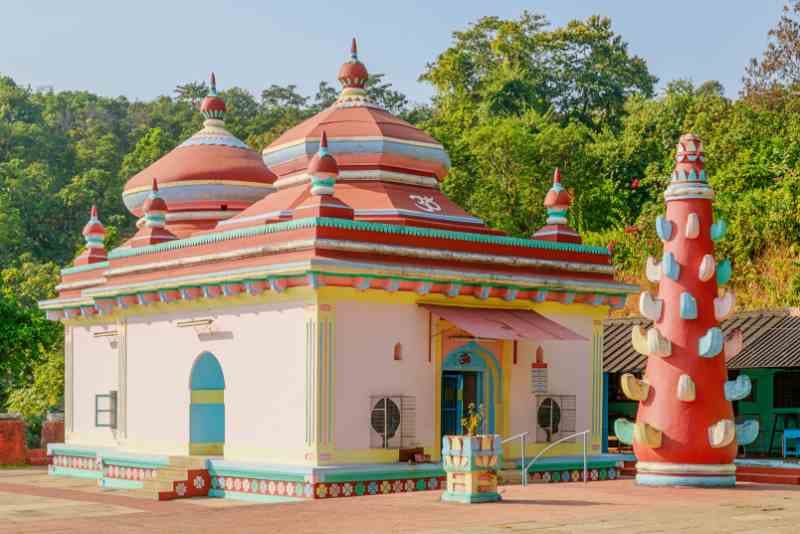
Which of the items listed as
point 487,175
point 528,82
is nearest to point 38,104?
point 528,82

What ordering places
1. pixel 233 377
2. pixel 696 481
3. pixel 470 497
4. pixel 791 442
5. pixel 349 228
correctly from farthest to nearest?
pixel 791 442 < pixel 233 377 < pixel 696 481 < pixel 349 228 < pixel 470 497

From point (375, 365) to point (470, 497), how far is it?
10.8 feet

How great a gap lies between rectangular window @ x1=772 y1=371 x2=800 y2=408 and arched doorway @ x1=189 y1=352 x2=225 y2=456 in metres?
11.6

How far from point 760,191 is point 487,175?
9237 millimetres

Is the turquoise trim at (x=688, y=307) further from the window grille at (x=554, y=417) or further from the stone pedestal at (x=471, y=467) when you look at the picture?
the stone pedestal at (x=471, y=467)

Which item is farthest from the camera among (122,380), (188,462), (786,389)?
(786,389)

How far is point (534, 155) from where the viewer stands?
1783 inches

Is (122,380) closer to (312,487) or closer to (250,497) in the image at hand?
(250,497)

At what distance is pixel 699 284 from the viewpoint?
66.6 feet

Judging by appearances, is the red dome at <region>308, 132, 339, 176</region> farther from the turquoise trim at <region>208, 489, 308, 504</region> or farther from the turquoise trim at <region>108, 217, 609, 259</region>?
the turquoise trim at <region>208, 489, 308, 504</region>

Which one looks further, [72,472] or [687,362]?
[72,472]

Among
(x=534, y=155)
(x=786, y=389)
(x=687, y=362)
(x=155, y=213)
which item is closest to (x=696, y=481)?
(x=687, y=362)

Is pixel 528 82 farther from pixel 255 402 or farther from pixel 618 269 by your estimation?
pixel 255 402

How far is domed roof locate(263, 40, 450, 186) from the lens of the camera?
22.5 meters
